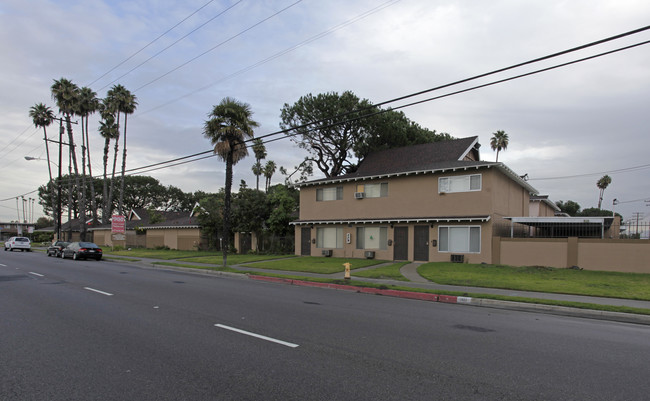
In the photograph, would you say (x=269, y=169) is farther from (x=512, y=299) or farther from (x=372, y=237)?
(x=512, y=299)

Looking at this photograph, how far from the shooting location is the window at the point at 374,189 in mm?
25375

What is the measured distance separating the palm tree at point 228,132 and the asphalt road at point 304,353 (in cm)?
1207

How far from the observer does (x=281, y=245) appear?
31516mm

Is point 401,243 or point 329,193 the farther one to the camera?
point 329,193

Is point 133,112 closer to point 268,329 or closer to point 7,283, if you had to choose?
point 7,283

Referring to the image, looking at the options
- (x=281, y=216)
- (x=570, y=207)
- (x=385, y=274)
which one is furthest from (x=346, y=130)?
(x=570, y=207)

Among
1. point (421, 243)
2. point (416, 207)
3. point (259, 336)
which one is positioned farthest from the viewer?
point (416, 207)

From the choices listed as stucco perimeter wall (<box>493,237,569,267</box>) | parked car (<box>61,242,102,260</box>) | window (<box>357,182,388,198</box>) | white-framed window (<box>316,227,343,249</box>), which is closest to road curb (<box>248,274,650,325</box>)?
stucco perimeter wall (<box>493,237,569,267</box>)

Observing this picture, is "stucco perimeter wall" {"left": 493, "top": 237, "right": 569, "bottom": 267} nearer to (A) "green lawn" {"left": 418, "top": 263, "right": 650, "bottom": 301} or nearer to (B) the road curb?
(A) "green lawn" {"left": 418, "top": 263, "right": 650, "bottom": 301}

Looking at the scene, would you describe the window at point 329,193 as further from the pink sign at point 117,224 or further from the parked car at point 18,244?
the parked car at point 18,244

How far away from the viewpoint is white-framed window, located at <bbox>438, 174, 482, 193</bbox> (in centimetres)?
2184

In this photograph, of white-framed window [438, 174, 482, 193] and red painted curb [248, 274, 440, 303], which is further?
white-framed window [438, 174, 482, 193]

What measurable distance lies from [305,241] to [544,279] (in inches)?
672

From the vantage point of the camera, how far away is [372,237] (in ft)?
83.4
